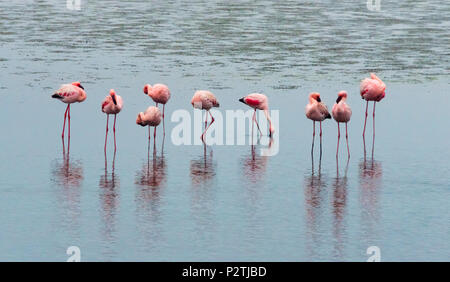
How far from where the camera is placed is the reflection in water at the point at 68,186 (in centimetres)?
1161

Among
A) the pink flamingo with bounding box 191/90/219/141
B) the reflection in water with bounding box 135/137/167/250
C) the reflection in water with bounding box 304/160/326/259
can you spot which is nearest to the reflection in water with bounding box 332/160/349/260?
the reflection in water with bounding box 304/160/326/259

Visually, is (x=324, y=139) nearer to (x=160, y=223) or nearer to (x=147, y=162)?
(x=147, y=162)

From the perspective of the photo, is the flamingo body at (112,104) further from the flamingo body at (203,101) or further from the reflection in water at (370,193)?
the reflection in water at (370,193)

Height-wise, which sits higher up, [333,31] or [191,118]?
[333,31]

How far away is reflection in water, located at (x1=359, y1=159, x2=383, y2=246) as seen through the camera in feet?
37.1

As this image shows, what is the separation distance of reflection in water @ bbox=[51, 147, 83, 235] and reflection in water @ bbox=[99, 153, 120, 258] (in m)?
0.28

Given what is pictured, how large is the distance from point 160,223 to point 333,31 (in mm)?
19033

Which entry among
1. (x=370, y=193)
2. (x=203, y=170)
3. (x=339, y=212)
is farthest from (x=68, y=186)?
(x=370, y=193)

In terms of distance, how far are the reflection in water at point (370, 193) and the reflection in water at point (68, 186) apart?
10.0 feet

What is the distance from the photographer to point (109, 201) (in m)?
12.4

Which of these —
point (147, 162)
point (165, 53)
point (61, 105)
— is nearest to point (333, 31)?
point (165, 53)

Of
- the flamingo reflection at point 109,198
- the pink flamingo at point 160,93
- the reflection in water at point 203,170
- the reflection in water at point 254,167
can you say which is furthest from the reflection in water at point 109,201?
the pink flamingo at point 160,93

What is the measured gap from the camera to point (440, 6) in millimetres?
37688

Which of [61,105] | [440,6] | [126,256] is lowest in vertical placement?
[126,256]
